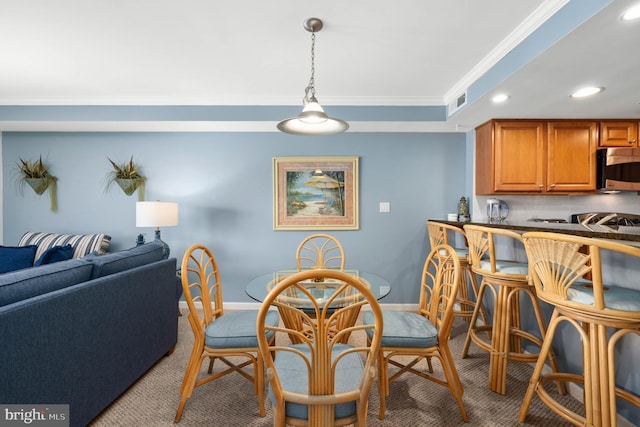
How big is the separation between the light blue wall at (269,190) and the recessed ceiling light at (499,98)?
35.0 inches

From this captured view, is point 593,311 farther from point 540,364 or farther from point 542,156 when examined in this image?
point 542,156

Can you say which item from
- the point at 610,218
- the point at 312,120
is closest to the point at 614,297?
the point at 312,120

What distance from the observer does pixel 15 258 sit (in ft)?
9.14

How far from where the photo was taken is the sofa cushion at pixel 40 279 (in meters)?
1.24

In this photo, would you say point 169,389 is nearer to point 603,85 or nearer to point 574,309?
point 574,309

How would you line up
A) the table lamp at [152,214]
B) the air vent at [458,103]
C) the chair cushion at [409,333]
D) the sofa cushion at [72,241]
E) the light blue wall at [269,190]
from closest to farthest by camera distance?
the chair cushion at [409,333] → the air vent at [458,103] → the table lamp at [152,214] → the sofa cushion at [72,241] → the light blue wall at [269,190]

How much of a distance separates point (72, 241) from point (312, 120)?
10.5 feet

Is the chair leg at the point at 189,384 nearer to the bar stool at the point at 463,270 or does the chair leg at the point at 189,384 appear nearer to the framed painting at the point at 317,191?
the framed painting at the point at 317,191

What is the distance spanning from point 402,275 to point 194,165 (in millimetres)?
2808

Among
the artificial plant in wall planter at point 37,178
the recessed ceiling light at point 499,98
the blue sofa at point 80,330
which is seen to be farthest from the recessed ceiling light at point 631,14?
the artificial plant in wall planter at point 37,178

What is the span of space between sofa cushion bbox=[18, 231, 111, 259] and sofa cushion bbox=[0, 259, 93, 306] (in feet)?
6.33

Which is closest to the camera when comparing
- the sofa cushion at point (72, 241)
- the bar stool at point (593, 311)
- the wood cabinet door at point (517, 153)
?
the bar stool at point (593, 311)

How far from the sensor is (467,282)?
2.94m

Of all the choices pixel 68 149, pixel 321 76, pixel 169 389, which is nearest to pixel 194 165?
pixel 68 149
